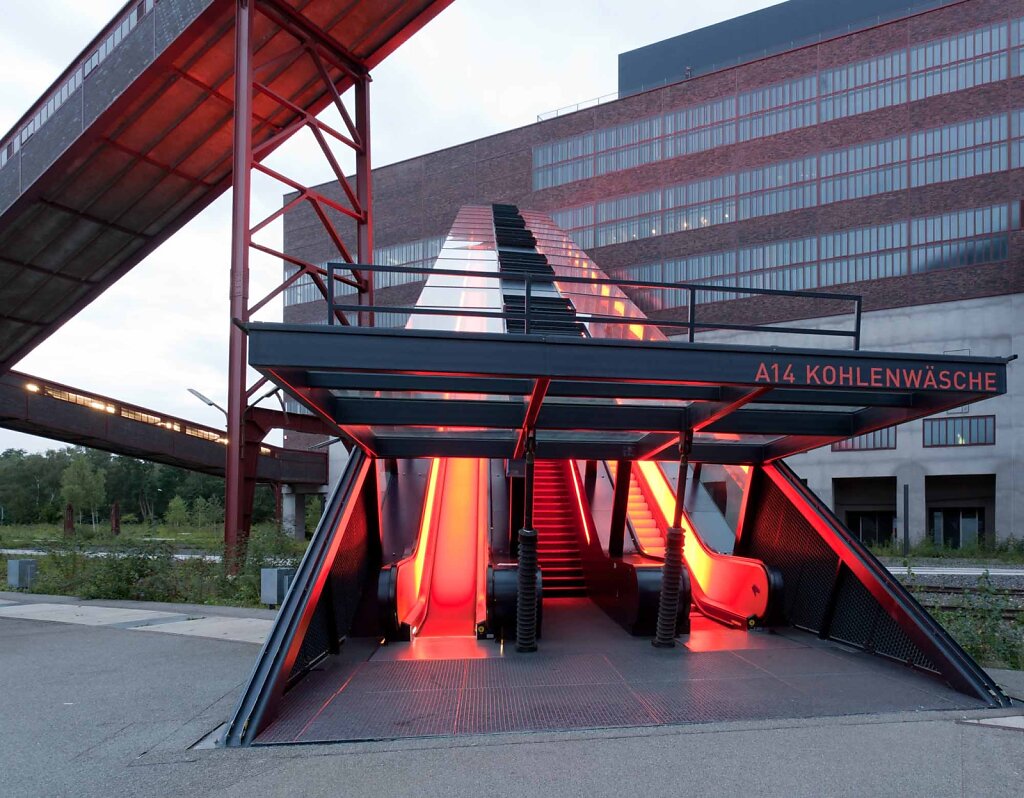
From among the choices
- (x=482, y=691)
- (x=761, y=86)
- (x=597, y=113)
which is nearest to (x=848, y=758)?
(x=482, y=691)

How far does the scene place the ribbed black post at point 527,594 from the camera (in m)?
8.97

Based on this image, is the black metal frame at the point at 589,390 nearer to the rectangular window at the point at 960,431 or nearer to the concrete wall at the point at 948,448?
the concrete wall at the point at 948,448

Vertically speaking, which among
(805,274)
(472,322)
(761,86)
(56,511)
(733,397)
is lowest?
(56,511)

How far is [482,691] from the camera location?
24.5 feet

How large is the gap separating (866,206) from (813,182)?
282 cm

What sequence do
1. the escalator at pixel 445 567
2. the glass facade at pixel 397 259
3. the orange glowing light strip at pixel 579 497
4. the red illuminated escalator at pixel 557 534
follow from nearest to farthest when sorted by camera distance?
the escalator at pixel 445 567
the orange glowing light strip at pixel 579 497
the red illuminated escalator at pixel 557 534
the glass facade at pixel 397 259

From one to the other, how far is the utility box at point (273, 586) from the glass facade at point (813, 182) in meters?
32.5

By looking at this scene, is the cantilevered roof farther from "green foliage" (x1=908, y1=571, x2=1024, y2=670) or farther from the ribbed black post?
"green foliage" (x1=908, y1=571, x2=1024, y2=670)

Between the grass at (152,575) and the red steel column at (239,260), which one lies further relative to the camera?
the red steel column at (239,260)

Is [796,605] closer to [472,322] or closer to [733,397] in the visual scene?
[733,397]

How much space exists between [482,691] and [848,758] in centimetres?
330

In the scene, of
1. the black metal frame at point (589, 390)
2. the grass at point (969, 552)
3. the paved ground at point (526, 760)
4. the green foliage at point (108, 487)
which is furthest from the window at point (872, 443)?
the green foliage at point (108, 487)

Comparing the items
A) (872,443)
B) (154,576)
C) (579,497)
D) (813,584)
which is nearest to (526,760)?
(813,584)

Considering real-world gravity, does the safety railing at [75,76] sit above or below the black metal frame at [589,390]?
above
